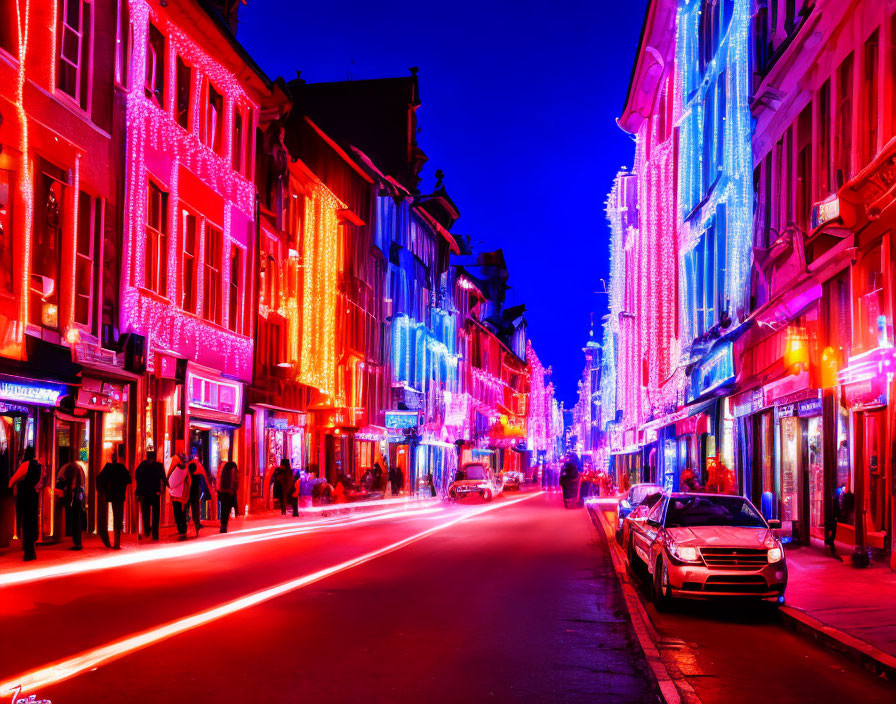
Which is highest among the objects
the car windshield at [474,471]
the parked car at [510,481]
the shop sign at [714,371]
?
the shop sign at [714,371]

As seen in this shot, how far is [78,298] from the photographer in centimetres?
2247

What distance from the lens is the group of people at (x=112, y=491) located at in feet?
59.7

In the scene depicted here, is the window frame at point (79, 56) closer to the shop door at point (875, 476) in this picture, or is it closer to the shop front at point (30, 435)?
the shop front at point (30, 435)

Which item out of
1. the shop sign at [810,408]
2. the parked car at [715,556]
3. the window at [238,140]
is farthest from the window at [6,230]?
the shop sign at [810,408]

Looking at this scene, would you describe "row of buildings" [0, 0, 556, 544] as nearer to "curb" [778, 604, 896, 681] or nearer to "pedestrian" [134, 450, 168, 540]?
"pedestrian" [134, 450, 168, 540]

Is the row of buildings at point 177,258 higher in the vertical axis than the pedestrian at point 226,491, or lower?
higher

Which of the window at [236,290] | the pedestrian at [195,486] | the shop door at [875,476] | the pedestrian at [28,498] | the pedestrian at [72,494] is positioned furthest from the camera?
the window at [236,290]

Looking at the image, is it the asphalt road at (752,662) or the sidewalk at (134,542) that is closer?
the asphalt road at (752,662)

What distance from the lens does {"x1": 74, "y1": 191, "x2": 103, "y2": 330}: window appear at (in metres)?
22.5

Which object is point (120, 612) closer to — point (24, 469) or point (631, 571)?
point (24, 469)

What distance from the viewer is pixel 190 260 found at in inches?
1133

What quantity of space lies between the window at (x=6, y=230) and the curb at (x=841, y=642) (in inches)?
567

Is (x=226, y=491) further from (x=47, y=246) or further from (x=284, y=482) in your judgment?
(x=284, y=482)

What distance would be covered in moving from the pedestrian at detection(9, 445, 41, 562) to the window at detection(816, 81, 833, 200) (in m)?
16.5
